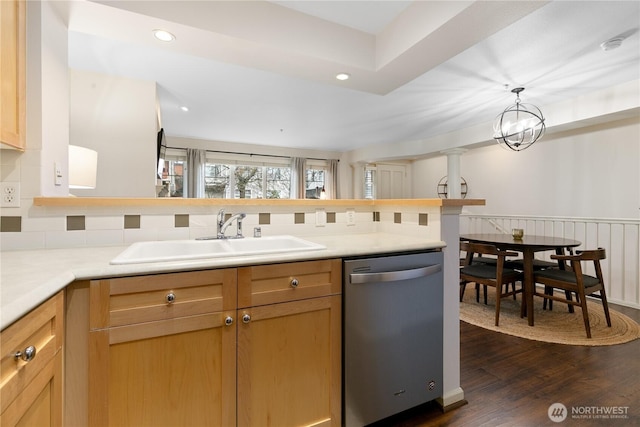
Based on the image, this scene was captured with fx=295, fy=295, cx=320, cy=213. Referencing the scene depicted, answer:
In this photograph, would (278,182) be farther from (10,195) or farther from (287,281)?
(287,281)

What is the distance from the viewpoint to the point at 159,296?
3.41 feet

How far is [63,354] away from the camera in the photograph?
93 cm

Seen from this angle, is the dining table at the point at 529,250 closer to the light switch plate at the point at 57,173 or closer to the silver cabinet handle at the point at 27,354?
the silver cabinet handle at the point at 27,354

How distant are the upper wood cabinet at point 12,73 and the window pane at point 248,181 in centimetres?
507

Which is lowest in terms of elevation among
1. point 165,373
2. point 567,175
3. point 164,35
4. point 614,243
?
point 165,373

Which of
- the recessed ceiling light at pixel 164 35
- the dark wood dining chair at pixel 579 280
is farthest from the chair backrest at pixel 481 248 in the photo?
the recessed ceiling light at pixel 164 35

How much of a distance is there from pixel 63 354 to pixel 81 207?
0.78 meters

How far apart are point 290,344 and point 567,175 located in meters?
5.04

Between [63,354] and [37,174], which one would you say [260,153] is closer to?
[37,174]

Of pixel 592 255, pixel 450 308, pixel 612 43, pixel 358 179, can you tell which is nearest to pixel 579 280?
pixel 592 255

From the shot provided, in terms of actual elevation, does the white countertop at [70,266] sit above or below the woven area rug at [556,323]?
above

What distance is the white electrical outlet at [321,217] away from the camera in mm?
1964

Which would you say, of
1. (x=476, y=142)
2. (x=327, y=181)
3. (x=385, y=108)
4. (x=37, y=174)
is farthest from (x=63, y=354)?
(x=327, y=181)

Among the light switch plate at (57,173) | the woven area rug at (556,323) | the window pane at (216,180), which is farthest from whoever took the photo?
the window pane at (216,180)
